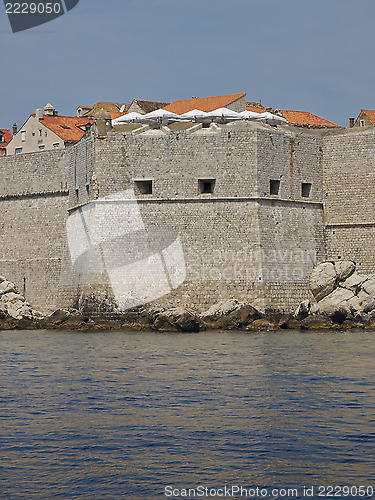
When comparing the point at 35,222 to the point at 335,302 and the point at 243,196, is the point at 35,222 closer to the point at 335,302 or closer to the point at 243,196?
the point at 243,196

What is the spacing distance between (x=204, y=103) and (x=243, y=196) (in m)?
14.7

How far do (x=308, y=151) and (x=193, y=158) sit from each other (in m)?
3.88

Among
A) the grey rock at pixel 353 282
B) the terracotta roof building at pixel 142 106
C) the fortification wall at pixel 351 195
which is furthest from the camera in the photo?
the terracotta roof building at pixel 142 106

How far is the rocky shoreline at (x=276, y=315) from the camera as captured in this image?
90.6 ft

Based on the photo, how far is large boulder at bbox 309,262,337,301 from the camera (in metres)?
29.3

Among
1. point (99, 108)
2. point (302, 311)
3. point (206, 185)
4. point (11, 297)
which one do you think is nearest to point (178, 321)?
point (302, 311)

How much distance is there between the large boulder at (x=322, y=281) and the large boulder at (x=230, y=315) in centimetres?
241

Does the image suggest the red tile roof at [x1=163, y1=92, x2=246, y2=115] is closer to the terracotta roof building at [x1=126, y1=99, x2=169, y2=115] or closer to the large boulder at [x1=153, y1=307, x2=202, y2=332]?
the terracotta roof building at [x1=126, y1=99, x2=169, y2=115]

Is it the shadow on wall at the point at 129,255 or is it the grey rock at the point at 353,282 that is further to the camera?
the grey rock at the point at 353,282

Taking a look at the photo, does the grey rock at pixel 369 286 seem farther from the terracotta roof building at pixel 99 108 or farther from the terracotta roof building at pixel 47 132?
the terracotta roof building at pixel 99 108

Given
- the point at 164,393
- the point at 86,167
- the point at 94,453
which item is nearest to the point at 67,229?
the point at 86,167

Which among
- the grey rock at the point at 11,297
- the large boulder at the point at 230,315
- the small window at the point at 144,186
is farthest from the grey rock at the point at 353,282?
the grey rock at the point at 11,297

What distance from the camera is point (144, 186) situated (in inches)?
1155

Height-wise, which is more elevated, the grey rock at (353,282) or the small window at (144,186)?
the small window at (144,186)
